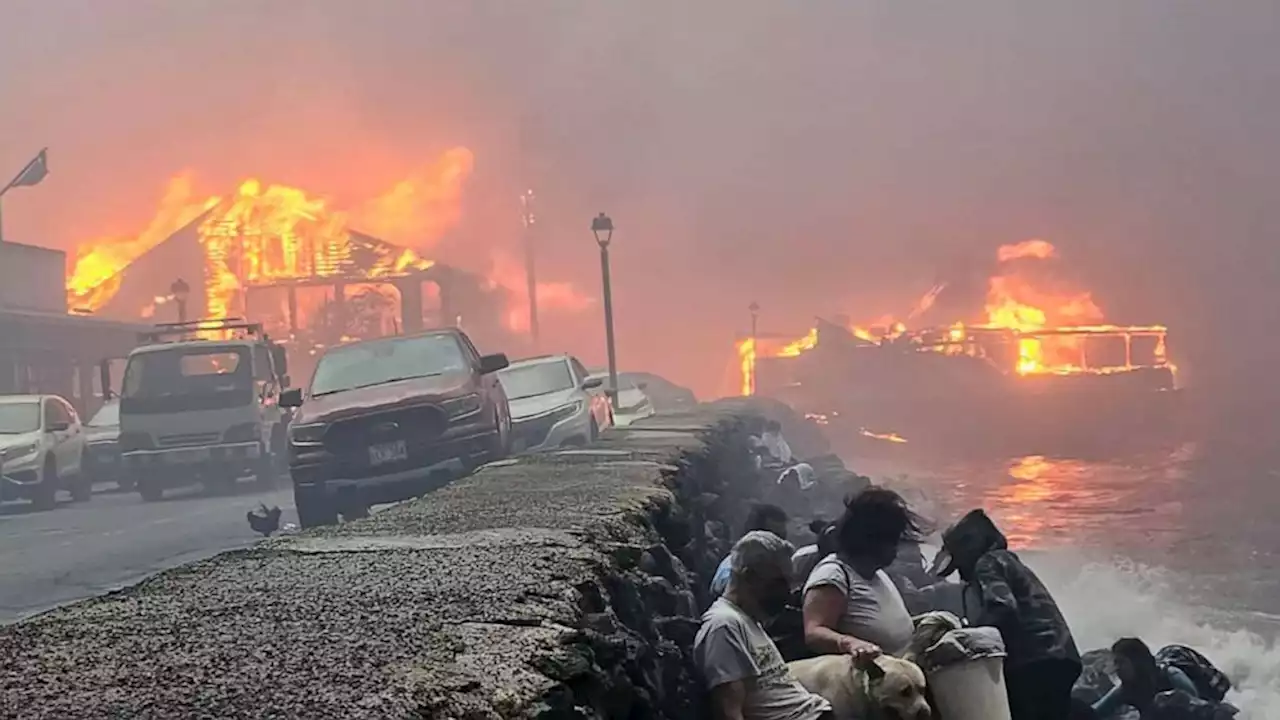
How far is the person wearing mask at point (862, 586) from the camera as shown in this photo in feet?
18.8

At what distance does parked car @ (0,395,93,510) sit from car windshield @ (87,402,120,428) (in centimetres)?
201

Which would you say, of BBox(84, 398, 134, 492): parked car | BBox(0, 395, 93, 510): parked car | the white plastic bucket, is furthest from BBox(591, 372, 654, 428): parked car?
the white plastic bucket

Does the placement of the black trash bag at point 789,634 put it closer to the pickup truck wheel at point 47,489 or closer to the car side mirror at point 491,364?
the car side mirror at point 491,364

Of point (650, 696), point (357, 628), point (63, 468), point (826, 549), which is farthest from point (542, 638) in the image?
point (63, 468)

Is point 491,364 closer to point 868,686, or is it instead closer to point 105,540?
point 105,540

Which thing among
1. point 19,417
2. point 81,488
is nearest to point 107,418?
point 81,488

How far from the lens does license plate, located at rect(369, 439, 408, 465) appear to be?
13055 millimetres

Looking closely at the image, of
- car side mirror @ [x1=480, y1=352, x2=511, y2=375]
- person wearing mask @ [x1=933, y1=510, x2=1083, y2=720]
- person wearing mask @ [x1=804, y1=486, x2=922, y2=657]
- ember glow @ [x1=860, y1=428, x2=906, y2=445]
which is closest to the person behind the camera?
person wearing mask @ [x1=804, y1=486, x2=922, y2=657]

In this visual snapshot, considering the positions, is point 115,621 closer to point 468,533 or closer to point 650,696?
point 650,696

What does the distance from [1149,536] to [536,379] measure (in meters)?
18.6

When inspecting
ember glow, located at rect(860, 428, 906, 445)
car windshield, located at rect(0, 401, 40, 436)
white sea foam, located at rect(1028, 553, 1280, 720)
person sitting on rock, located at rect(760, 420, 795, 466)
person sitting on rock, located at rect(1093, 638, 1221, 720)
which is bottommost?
ember glow, located at rect(860, 428, 906, 445)

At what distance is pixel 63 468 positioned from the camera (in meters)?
20.7

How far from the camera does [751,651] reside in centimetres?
516

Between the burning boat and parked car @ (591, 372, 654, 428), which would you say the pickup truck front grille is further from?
the burning boat
